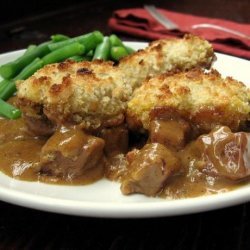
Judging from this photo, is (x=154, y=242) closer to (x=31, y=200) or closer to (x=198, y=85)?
(x=31, y=200)

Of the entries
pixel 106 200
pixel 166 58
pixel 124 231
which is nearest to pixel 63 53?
pixel 166 58

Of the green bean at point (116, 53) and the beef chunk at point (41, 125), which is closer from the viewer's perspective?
the beef chunk at point (41, 125)

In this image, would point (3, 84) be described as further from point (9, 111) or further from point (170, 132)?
point (170, 132)

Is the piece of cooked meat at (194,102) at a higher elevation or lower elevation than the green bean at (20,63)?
higher

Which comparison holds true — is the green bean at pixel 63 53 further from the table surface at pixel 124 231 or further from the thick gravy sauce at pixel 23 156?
the table surface at pixel 124 231

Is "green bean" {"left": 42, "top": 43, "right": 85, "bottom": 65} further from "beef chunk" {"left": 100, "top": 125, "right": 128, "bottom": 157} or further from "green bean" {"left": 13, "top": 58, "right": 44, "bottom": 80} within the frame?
"beef chunk" {"left": 100, "top": 125, "right": 128, "bottom": 157}

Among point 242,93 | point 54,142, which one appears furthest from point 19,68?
point 242,93

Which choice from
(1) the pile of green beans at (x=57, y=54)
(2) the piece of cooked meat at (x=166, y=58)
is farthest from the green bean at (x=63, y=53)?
(2) the piece of cooked meat at (x=166, y=58)
